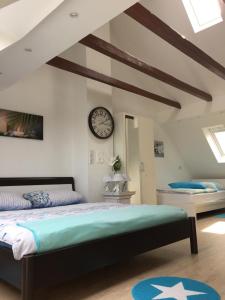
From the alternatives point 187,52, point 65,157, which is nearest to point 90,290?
point 65,157

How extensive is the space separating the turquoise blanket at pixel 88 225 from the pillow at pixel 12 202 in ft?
3.82

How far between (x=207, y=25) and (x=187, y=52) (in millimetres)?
1114

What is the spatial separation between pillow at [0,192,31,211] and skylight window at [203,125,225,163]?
14.6 ft

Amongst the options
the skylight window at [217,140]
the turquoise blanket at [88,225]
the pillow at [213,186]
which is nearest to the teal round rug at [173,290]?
the turquoise blanket at [88,225]

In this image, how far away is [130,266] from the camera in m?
2.79

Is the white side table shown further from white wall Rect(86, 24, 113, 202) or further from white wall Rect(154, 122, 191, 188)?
white wall Rect(154, 122, 191, 188)

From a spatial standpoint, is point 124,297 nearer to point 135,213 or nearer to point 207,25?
point 135,213

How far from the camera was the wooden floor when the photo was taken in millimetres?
2141

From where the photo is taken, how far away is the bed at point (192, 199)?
214 inches

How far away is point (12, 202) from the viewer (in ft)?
10.8

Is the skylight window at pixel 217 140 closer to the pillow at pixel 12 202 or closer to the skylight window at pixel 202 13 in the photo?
the skylight window at pixel 202 13

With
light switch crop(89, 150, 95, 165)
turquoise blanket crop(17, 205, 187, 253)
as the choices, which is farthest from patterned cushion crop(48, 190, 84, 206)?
turquoise blanket crop(17, 205, 187, 253)

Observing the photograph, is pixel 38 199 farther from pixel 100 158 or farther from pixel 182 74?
pixel 182 74

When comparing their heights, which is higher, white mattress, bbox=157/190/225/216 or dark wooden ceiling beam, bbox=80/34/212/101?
dark wooden ceiling beam, bbox=80/34/212/101
